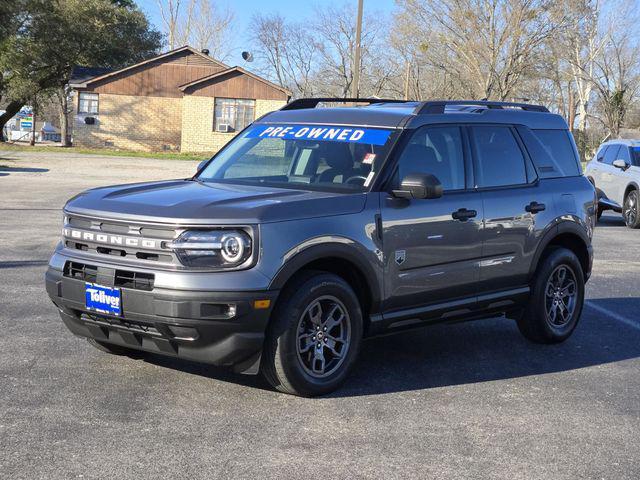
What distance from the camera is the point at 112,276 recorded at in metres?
5.28

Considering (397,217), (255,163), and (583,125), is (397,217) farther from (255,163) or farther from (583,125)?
(583,125)

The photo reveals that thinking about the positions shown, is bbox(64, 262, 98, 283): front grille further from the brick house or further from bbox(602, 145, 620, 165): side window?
the brick house

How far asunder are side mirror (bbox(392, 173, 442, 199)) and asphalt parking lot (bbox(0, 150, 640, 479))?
1.28 m

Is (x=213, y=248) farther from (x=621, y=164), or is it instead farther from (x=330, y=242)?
(x=621, y=164)

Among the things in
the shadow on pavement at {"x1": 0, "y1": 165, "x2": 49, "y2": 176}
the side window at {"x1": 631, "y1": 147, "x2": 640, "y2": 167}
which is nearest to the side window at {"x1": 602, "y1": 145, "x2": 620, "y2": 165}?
the side window at {"x1": 631, "y1": 147, "x2": 640, "y2": 167}

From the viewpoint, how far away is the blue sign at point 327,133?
6.29 m

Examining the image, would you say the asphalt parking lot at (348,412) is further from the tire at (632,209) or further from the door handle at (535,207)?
the tire at (632,209)

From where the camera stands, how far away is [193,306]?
5027mm

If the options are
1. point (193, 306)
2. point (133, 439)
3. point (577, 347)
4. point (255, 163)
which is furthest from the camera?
point (577, 347)

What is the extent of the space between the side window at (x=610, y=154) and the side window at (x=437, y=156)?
13.5 metres

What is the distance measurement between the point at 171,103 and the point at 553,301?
149ft

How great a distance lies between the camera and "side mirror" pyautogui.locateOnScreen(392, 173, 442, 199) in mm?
5852

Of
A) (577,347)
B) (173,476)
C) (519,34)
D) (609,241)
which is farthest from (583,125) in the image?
(173,476)

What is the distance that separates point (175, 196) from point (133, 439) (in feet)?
5.33
